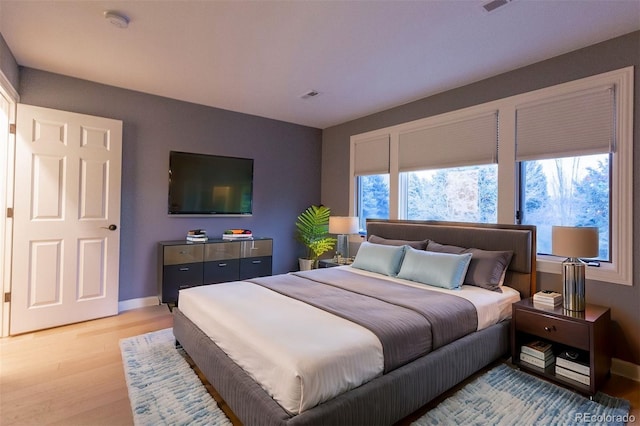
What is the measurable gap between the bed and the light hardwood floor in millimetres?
539

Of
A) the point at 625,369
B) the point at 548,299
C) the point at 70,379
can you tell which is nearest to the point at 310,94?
the point at 548,299

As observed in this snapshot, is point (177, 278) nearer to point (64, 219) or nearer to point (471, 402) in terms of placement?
point (64, 219)

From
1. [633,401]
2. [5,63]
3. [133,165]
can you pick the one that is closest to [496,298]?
[633,401]

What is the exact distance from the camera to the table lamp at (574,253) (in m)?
2.27

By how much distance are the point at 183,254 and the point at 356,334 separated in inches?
108

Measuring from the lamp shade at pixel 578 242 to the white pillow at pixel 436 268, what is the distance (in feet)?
2.32

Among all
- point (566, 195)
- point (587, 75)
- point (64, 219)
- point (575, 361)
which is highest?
point (587, 75)

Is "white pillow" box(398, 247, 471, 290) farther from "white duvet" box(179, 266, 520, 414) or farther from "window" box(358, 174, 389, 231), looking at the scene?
"window" box(358, 174, 389, 231)

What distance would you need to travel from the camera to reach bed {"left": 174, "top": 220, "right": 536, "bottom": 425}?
149 cm

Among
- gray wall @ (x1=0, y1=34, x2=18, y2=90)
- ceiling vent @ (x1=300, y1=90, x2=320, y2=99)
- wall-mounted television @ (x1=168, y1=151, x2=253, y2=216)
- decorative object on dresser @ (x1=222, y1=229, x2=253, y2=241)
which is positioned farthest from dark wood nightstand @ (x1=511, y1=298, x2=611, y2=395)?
gray wall @ (x1=0, y1=34, x2=18, y2=90)

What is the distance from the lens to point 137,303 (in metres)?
3.82

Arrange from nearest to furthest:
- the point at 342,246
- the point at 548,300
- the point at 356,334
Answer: the point at 356,334, the point at 548,300, the point at 342,246

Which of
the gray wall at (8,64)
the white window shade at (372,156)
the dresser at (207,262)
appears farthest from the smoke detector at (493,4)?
the gray wall at (8,64)

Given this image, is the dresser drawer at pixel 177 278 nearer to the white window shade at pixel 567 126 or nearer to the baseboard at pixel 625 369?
the white window shade at pixel 567 126
